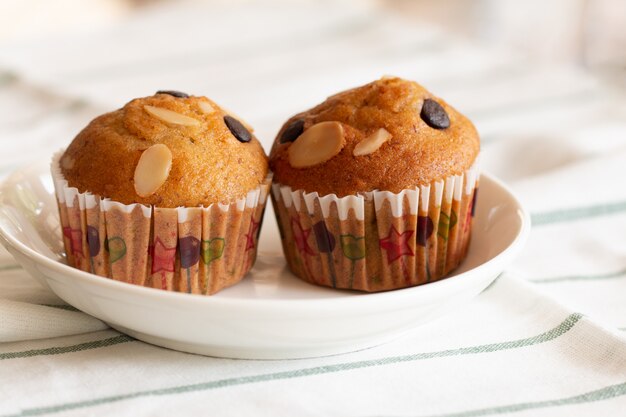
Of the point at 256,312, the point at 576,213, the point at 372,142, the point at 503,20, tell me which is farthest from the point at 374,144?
the point at 503,20

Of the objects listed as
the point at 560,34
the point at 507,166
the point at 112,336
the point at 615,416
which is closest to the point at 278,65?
the point at 507,166

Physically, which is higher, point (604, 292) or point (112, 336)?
point (112, 336)

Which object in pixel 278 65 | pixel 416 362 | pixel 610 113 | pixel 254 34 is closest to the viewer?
pixel 416 362

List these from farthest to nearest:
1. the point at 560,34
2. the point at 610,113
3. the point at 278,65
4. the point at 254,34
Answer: the point at 560,34
the point at 254,34
the point at 278,65
the point at 610,113

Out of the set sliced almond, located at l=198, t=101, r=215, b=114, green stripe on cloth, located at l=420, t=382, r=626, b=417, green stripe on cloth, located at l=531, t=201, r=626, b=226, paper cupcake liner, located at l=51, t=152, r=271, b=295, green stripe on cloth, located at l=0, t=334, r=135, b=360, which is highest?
sliced almond, located at l=198, t=101, r=215, b=114

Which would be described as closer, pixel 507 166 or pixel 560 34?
pixel 507 166

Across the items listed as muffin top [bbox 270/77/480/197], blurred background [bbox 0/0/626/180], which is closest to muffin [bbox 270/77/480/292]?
muffin top [bbox 270/77/480/197]

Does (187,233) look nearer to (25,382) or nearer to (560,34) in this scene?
(25,382)

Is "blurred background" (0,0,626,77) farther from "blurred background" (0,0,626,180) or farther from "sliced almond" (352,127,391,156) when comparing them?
"sliced almond" (352,127,391,156)
